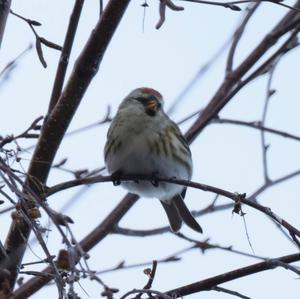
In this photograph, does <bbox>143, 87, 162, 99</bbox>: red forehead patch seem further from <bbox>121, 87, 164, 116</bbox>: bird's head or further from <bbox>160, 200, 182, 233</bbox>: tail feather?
<bbox>160, 200, 182, 233</bbox>: tail feather

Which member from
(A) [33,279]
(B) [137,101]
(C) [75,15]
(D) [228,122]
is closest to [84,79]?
(C) [75,15]

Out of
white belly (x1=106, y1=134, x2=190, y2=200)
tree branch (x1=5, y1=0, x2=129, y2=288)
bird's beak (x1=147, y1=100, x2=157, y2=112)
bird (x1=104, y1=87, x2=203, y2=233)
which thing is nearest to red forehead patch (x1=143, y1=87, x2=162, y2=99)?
bird (x1=104, y1=87, x2=203, y2=233)

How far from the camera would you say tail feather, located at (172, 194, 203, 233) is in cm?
362

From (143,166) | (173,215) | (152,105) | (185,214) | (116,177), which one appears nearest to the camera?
(116,177)

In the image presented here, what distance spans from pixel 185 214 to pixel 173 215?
163mm

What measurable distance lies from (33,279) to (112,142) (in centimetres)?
111

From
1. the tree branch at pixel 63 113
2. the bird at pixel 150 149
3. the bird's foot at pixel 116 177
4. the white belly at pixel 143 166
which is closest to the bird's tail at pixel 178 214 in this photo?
the bird at pixel 150 149

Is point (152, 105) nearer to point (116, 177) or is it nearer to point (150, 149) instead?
point (150, 149)

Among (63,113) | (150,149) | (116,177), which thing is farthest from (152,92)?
(63,113)

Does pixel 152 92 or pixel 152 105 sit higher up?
pixel 152 92

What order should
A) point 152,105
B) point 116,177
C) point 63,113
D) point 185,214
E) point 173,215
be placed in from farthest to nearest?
point 173,215 → point 185,214 → point 152,105 → point 116,177 → point 63,113

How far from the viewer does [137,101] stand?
12.5 ft

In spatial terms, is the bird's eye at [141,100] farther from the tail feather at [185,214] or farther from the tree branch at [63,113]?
the tree branch at [63,113]

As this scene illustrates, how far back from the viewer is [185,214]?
3758mm
